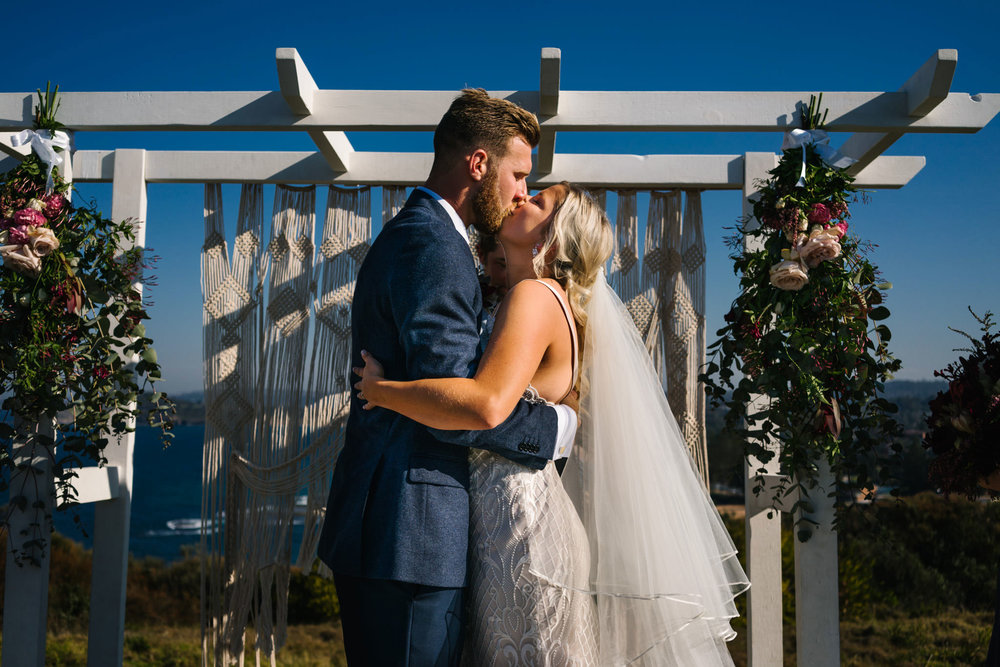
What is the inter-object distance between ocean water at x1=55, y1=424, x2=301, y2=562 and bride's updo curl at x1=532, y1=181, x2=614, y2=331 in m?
20.5

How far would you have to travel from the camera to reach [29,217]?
2.60m

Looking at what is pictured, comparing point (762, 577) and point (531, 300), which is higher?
point (531, 300)

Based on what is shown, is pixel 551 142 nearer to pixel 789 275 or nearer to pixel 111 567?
pixel 789 275

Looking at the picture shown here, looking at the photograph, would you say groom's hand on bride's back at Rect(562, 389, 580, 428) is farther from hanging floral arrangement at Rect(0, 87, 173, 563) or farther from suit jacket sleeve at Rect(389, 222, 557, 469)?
hanging floral arrangement at Rect(0, 87, 173, 563)

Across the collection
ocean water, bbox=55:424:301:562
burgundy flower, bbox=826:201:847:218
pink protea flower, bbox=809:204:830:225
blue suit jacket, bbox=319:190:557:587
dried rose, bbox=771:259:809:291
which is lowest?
ocean water, bbox=55:424:301:562

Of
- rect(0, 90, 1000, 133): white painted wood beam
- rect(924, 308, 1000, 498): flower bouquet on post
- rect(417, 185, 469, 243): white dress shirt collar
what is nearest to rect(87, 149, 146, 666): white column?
rect(0, 90, 1000, 133): white painted wood beam

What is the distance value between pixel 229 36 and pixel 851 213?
1055 centimetres

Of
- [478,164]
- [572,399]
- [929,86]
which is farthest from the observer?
[929,86]

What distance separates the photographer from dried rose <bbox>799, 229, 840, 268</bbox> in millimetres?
2361

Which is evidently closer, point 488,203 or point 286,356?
point 488,203

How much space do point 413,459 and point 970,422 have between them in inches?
58.2

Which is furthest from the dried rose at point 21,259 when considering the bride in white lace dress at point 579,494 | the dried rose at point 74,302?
the bride in white lace dress at point 579,494

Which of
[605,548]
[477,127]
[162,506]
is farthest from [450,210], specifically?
[162,506]

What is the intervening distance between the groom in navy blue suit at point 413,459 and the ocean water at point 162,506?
20460 millimetres
